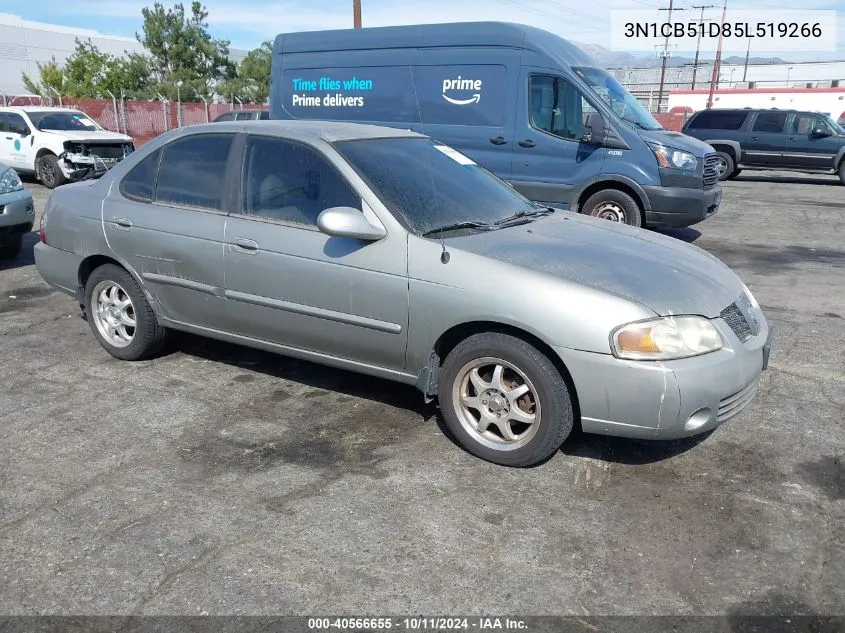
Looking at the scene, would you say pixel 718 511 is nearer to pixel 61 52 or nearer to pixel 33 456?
pixel 33 456

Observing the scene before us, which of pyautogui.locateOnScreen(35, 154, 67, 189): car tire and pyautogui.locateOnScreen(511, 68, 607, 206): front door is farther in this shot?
pyautogui.locateOnScreen(35, 154, 67, 189): car tire

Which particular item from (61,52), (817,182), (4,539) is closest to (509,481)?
(4,539)

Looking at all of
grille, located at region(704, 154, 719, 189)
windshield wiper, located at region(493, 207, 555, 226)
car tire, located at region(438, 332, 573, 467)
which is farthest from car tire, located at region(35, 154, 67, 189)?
car tire, located at region(438, 332, 573, 467)

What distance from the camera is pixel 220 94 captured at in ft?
156

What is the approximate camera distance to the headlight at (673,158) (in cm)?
887

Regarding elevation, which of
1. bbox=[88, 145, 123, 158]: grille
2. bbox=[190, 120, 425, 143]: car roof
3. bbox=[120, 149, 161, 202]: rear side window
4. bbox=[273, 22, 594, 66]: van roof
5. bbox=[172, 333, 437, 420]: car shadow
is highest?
bbox=[273, 22, 594, 66]: van roof

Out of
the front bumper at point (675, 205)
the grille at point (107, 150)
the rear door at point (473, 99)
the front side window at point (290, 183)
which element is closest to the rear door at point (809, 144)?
the front bumper at point (675, 205)

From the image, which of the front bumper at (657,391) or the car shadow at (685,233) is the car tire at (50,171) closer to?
the car shadow at (685,233)

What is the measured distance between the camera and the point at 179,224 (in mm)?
4660

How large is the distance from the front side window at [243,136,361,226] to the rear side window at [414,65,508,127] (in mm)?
5290

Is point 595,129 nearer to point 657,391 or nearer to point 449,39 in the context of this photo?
point 449,39

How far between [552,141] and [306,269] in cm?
574

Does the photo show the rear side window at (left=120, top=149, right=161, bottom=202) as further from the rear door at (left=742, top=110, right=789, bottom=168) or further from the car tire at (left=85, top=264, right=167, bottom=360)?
the rear door at (left=742, top=110, right=789, bottom=168)

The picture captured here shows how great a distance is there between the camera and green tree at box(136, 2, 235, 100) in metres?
43.1
